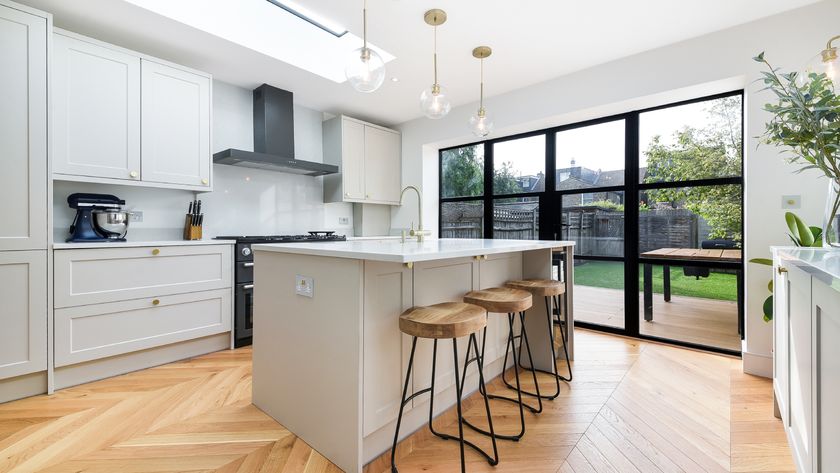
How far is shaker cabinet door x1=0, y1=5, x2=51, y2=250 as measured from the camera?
2.09 metres

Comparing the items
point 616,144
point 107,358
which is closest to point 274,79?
point 107,358

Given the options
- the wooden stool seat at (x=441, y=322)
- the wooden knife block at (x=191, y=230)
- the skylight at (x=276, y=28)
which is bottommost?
the wooden stool seat at (x=441, y=322)

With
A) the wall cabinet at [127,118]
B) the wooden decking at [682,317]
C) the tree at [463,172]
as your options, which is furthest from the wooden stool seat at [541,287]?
the wall cabinet at [127,118]

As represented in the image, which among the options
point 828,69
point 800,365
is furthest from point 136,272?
point 828,69

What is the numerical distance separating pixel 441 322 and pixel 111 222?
2.73 m

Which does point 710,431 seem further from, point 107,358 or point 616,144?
point 107,358

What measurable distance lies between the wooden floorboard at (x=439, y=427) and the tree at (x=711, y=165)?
126 centimetres

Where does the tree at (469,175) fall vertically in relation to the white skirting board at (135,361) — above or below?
above

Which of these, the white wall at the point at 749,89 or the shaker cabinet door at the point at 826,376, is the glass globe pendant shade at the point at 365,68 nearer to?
the white wall at the point at 749,89

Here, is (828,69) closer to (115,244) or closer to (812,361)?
(812,361)

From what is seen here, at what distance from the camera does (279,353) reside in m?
1.85

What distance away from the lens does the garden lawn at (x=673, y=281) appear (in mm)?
3009

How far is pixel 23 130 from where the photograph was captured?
215 cm

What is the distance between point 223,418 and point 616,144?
392 centimetres
